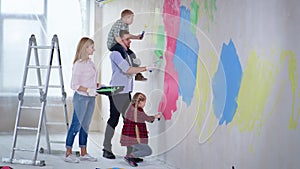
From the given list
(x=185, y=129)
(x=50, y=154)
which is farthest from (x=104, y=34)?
(x=185, y=129)

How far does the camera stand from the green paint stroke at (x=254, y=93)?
3109 mm

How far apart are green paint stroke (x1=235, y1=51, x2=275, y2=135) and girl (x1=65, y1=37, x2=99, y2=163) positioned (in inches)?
81.4

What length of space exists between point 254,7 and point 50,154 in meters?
2.96

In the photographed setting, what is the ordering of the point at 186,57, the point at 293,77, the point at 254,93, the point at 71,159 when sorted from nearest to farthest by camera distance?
the point at 293,77
the point at 254,93
the point at 186,57
the point at 71,159

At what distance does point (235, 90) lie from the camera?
3.54 m

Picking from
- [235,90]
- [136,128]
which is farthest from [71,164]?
[235,90]

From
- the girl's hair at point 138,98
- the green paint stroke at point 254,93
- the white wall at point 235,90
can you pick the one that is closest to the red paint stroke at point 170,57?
the white wall at point 235,90

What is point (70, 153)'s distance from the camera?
527cm

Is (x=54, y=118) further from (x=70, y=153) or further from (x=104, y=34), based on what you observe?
(x=70, y=153)

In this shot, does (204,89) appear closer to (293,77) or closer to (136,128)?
(136,128)

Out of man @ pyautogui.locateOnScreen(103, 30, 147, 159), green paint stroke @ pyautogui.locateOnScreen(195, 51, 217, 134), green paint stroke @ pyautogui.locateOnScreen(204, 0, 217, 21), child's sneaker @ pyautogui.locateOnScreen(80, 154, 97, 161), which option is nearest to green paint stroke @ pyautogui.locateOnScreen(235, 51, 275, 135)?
green paint stroke @ pyautogui.locateOnScreen(195, 51, 217, 134)

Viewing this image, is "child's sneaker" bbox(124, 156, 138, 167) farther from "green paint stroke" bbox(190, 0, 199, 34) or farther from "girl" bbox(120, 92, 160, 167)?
"green paint stroke" bbox(190, 0, 199, 34)

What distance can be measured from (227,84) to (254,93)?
0.44 m

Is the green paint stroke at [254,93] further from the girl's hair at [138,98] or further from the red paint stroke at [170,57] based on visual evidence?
the girl's hair at [138,98]
